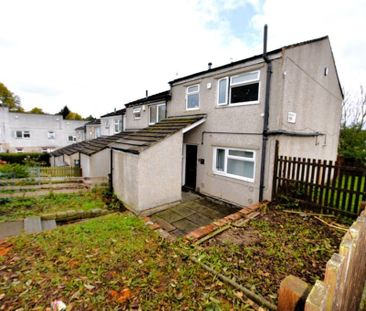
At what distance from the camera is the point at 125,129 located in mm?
16844

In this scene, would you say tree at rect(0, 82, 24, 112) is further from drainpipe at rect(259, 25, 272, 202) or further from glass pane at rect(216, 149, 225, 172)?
drainpipe at rect(259, 25, 272, 202)

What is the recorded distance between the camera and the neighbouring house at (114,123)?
18000mm

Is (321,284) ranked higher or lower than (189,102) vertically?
lower

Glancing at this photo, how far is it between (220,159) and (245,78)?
3.70 m

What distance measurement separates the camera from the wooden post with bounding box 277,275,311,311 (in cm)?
138

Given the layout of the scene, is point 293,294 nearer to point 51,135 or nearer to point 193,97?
point 193,97

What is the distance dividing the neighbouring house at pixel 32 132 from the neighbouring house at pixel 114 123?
1816cm

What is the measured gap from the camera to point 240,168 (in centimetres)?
816

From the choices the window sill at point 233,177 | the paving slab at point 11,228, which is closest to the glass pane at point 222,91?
the window sill at point 233,177

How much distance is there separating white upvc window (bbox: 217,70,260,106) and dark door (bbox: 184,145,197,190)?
2.95 meters

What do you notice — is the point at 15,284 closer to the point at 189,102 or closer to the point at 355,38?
the point at 189,102

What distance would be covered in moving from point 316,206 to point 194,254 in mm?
4742

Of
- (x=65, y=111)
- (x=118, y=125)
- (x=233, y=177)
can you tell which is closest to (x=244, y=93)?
(x=233, y=177)

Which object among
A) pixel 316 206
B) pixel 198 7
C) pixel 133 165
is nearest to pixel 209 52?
pixel 198 7
